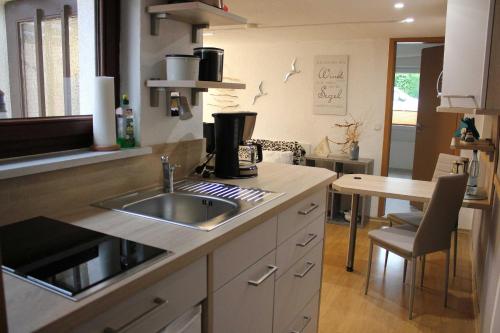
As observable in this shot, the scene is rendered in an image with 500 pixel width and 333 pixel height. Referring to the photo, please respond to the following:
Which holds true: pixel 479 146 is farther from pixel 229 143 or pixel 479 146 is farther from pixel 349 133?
pixel 349 133

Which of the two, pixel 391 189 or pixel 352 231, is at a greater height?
pixel 391 189

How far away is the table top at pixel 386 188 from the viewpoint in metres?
2.96

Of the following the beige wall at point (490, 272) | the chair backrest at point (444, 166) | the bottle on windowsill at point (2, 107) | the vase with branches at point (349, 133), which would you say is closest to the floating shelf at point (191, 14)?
the bottle on windowsill at point (2, 107)

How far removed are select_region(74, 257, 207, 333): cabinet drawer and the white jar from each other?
2.82ft

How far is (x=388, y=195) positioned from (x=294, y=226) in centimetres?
135

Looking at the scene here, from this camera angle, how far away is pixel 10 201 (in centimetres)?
131

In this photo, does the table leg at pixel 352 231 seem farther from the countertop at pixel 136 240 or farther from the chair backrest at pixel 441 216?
the countertop at pixel 136 240

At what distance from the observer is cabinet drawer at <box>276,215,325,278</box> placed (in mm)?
1784

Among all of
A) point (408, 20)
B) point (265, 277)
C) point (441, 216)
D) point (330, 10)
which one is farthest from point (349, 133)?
point (265, 277)

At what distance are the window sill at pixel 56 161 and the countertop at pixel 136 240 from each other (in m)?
0.17

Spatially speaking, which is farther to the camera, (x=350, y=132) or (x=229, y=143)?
(x=350, y=132)

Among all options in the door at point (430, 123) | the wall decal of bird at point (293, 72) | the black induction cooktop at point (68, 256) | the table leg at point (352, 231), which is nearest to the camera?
the black induction cooktop at point (68, 256)

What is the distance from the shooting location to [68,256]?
109cm

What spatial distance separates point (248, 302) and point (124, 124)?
2.87ft
